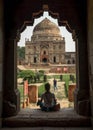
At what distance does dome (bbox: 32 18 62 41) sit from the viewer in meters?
51.3

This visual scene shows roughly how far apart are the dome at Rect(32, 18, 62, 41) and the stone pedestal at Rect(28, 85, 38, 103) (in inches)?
1522

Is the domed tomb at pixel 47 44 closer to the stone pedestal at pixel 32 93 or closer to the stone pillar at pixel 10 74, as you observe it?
the stone pedestal at pixel 32 93

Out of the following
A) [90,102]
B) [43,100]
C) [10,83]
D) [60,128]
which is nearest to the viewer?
[60,128]

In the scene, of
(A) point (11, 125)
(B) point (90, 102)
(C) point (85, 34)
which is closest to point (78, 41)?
(C) point (85, 34)

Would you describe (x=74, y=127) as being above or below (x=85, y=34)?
below

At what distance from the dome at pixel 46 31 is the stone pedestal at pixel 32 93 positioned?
38.7 m

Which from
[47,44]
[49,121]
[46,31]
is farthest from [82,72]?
[47,44]

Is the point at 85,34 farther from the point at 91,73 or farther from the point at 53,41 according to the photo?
the point at 53,41

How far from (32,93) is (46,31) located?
129 ft

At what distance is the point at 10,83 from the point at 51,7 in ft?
6.02

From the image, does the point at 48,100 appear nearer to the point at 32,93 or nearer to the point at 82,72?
the point at 82,72

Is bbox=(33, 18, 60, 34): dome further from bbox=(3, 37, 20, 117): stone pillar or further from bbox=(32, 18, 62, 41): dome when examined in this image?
bbox=(3, 37, 20, 117): stone pillar

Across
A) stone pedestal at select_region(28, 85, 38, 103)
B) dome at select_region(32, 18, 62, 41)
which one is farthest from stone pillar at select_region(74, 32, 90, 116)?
dome at select_region(32, 18, 62, 41)

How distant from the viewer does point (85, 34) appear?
5.14 meters
